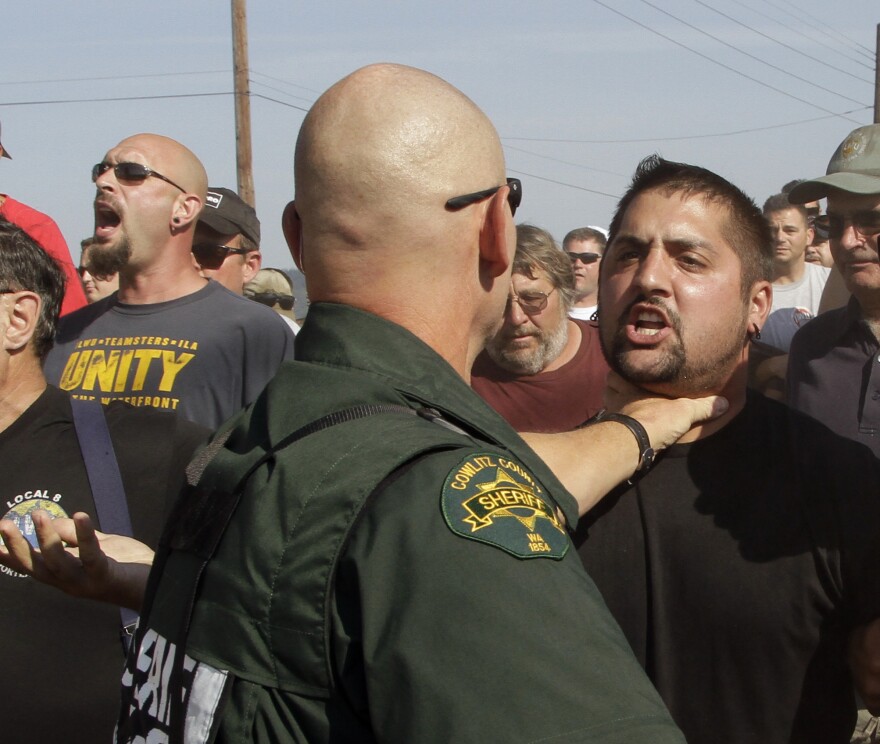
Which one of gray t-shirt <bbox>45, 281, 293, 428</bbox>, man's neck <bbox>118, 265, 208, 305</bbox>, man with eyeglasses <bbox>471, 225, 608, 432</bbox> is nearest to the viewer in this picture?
gray t-shirt <bbox>45, 281, 293, 428</bbox>

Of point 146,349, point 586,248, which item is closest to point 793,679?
point 146,349

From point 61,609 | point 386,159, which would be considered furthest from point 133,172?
point 386,159

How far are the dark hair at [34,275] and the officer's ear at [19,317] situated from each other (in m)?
0.02

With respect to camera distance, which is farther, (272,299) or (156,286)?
(272,299)

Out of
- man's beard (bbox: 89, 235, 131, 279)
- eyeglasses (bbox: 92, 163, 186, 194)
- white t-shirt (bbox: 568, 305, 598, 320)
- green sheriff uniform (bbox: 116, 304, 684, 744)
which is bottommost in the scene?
white t-shirt (bbox: 568, 305, 598, 320)

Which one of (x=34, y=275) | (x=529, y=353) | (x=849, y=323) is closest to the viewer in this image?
(x=34, y=275)

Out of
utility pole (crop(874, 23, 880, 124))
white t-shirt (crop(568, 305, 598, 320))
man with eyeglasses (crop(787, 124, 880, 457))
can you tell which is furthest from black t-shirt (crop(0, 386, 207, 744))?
utility pole (crop(874, 23, 880, 124))

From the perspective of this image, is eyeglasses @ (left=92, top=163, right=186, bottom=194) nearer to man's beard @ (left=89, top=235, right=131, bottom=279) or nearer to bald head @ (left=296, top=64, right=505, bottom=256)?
man's beard @ (left=89, top=235, right=131, bottom=279)

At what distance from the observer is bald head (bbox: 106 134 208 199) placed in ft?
14.9

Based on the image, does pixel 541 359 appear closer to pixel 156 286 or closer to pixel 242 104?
pixel 156 286

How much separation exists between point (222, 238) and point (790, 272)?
3.41m

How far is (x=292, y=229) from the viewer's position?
1.83m

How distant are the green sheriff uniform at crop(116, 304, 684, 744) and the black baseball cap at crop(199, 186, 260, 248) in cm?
433

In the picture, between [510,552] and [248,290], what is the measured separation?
7316mm
